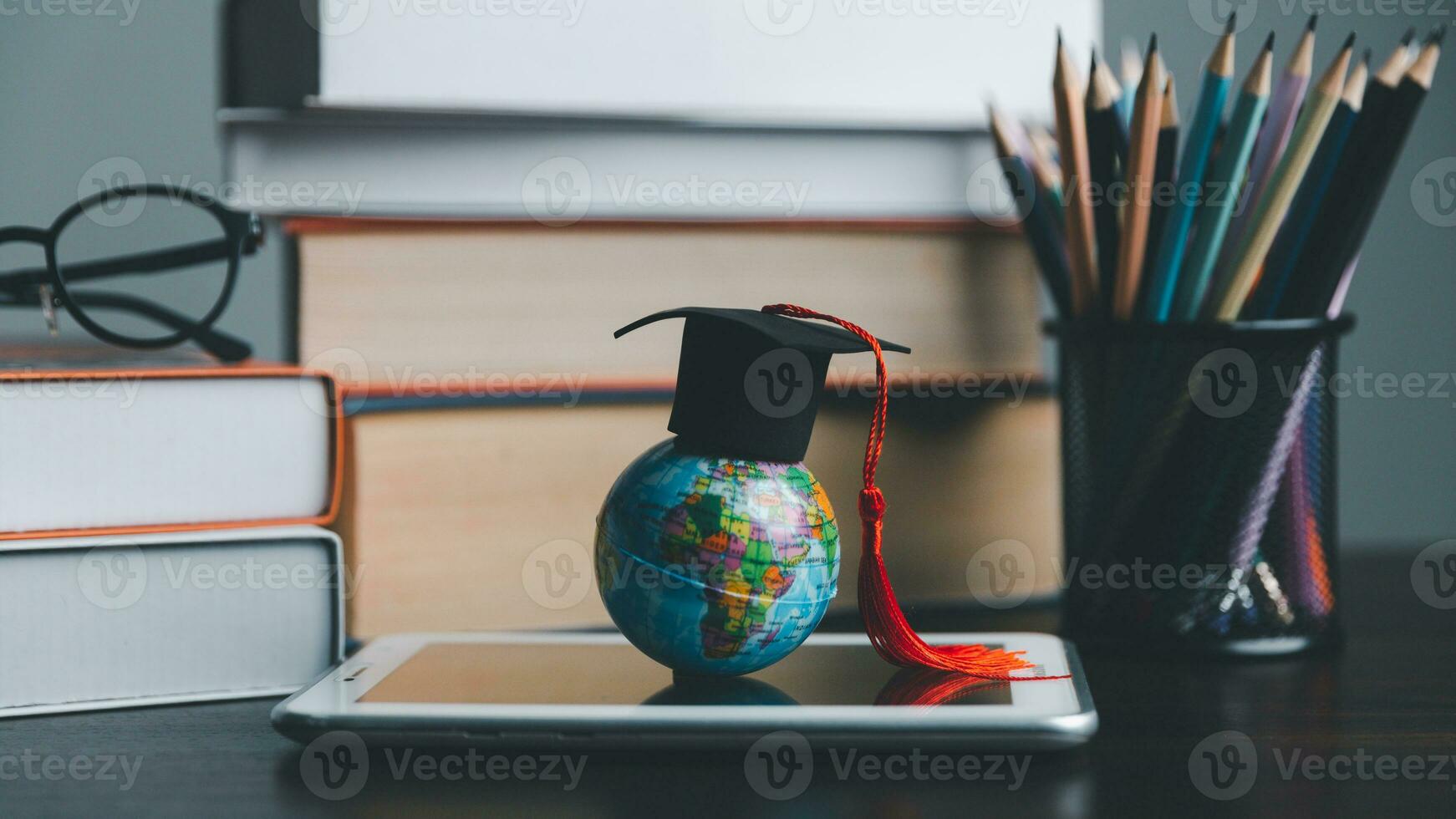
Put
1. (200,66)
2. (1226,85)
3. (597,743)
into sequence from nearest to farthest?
(597,743)
(1226,85)
(200,66)

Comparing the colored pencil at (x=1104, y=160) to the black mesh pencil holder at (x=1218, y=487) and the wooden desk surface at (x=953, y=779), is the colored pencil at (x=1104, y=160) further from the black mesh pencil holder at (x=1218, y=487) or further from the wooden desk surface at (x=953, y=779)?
the wooden desk surface at (x=953, y=779)

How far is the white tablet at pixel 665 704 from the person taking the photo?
14.3 inches

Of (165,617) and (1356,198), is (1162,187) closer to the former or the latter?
(1356,198)

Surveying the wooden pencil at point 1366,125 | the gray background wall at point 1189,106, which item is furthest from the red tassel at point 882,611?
the gray background wall at point 1189,106

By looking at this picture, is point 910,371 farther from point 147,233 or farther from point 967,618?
point 147,233

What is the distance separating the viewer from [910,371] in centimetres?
61

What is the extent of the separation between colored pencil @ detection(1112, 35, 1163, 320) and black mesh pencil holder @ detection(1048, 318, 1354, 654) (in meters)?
0.02

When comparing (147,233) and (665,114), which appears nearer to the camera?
(665,114)

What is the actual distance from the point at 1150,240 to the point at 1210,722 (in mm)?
221

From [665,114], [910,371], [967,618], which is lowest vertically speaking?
[967,618]

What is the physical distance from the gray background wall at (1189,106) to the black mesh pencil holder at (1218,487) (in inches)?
15.9

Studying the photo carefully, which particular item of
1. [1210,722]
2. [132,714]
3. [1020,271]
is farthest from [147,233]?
[1210,722]

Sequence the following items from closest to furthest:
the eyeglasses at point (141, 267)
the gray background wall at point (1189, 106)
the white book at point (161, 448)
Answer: the white book at point (161, 448)
the eyeglasses at point (141, 267)
the gray background wall at point (1189, 106)

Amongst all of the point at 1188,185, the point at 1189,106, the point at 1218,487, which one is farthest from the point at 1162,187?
the point at 1189,106
